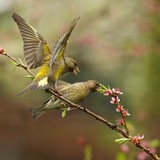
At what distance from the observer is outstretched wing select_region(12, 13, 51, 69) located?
11.2ft

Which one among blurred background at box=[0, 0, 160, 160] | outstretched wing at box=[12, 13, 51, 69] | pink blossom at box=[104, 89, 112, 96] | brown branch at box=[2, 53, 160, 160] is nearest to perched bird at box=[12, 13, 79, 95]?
outstretched wing at box=[12, 13, 51, 69]

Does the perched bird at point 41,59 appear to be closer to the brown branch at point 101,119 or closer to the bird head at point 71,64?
the bird head at point 71,64

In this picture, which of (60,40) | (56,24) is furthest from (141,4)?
(60,40)

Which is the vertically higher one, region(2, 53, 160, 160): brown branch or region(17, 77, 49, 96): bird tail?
region(17, 77, 49, 96): bird tail

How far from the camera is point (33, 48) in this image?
3.52m

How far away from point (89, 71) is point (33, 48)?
14270 mm

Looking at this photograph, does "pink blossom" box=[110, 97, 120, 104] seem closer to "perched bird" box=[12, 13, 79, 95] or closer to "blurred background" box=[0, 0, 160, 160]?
"perched bird" box=[12, 13, 79, 95]

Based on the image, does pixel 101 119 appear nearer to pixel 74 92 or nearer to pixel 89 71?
pixel 74 92

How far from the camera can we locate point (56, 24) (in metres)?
11.2

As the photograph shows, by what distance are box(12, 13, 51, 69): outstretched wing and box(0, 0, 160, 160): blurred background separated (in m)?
3.73

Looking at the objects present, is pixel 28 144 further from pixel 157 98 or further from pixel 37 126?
pixel 157 98

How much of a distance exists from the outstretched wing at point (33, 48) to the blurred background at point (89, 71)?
12.2 ft

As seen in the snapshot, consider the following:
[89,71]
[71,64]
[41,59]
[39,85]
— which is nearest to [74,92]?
[71,64]

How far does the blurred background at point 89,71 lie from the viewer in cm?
1045
